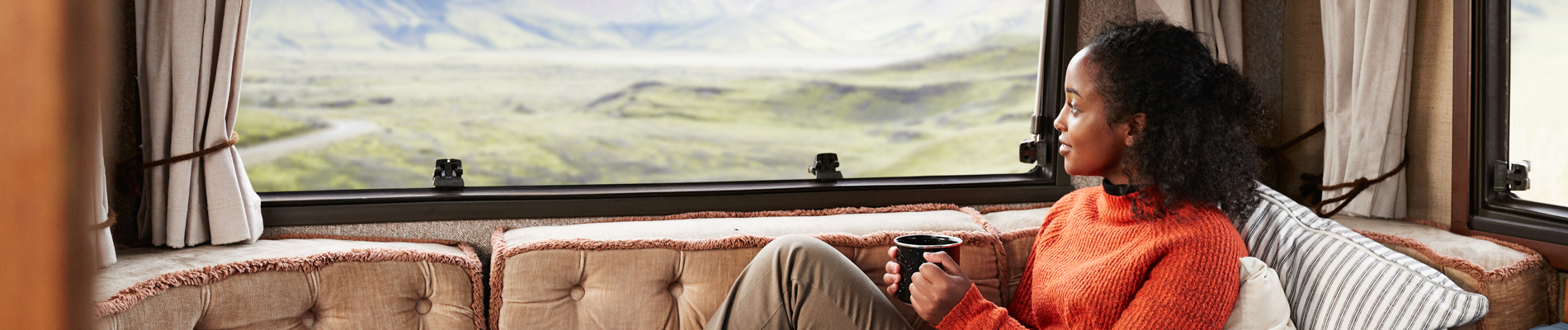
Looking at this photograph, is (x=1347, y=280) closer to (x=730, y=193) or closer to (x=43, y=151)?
(x=730, y=193)

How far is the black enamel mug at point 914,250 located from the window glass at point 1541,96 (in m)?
1.15

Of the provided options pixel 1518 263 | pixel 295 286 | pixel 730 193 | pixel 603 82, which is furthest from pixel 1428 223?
pixel 603 82

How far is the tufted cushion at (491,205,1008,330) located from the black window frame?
13 cm

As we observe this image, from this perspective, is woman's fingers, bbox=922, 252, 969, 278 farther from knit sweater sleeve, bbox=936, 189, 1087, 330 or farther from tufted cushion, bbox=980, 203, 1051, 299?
tufted cushion, bbox=980, 203, 1051, 299

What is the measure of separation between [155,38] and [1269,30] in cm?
243

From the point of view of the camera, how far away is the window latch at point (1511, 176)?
1.61 m

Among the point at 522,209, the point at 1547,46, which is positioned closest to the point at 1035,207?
the point at 1547,46

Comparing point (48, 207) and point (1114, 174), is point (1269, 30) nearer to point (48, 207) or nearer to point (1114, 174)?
point (1114, 174)

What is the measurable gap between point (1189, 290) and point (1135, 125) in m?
0.27

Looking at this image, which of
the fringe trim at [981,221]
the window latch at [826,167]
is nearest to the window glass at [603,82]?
the fringe trim at [981,221]

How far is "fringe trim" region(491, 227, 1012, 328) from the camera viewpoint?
1.58 meters

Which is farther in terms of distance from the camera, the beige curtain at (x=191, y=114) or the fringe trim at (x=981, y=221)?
the fringe trim at (x=981, y=221)

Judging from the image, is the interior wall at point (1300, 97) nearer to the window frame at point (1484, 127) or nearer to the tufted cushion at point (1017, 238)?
the window frame at point (1484, 127)

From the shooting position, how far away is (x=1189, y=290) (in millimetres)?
1172
